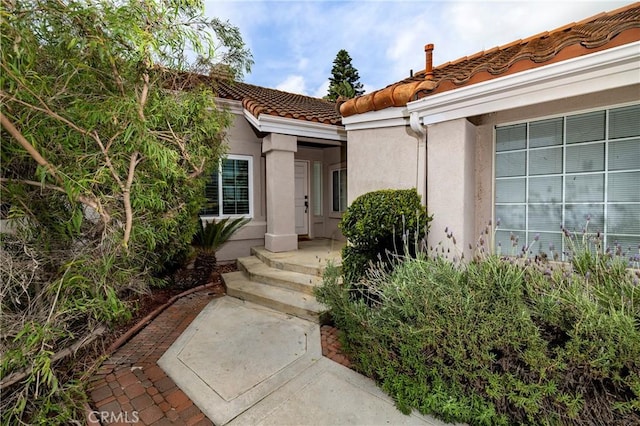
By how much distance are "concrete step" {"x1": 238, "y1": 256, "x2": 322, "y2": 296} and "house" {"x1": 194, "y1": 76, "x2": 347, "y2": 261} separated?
4.07 ft

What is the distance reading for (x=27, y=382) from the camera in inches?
111

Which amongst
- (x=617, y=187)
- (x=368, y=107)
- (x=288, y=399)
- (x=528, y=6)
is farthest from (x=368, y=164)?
(x=528, y=6)

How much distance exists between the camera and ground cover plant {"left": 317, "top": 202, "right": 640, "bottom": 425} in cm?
251

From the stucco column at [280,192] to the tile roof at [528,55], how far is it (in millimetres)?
2544

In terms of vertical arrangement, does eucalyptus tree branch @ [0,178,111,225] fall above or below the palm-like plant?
above

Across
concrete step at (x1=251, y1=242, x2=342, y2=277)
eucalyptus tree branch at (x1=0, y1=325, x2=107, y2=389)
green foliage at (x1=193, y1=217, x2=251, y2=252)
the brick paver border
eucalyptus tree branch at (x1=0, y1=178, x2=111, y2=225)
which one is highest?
eucalyptus tree branch at (x1=0, y1=178, x2=111, y2=225)

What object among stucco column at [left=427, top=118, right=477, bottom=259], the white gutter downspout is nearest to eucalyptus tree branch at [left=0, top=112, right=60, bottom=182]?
the white gutter downspout

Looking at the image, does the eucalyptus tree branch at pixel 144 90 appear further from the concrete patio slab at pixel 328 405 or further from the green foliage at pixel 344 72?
the green foliage at pixel 344 72

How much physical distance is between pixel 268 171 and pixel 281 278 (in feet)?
12.4

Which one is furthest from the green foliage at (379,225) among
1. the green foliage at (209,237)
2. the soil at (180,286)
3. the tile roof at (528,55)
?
the green foliage at (209,237)

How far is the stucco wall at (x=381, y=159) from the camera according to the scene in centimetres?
609

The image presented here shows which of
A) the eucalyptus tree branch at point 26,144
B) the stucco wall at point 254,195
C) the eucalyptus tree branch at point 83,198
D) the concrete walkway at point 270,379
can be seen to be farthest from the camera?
the stucco wall at point 254,195

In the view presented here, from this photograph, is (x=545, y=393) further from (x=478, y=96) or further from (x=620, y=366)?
(x=478, y=96)

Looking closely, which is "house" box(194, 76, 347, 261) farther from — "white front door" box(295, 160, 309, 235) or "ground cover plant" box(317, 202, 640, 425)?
"ground cover plant" box(317, 202, 640, 425)
